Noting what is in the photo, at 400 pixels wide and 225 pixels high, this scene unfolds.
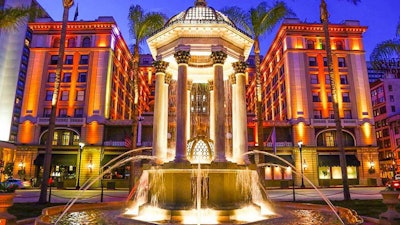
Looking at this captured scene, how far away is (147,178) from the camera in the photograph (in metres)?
14.7

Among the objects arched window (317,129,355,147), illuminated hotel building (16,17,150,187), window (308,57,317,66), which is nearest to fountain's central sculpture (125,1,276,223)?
illuminated hotel building (16,17,150,187)

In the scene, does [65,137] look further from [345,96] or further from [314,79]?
[345,96]

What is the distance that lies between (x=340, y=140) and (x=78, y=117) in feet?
141

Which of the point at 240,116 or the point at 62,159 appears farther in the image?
the point at 62,159

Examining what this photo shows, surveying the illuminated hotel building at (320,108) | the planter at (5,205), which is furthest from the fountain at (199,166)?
the illuminated hotel building at (320,108)

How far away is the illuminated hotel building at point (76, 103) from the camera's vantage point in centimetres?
4900

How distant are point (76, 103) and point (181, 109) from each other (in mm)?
42507

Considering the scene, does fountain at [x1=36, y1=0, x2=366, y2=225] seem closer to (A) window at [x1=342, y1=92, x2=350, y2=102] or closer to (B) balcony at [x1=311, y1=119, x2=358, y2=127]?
(B) balcony at [x1=311, y1=119, x2=358, y2=127]

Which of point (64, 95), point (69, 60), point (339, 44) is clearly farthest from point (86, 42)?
point (339, 44)

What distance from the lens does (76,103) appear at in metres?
51.6

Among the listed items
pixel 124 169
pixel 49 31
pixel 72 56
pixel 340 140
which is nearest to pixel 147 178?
pixel 340 140

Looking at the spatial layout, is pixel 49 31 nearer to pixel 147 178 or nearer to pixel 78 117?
pixel 78 117

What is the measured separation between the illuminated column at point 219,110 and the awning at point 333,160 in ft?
136

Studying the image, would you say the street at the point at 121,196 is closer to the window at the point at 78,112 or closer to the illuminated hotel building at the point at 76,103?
the illuminated hotel building at the point at 76,103
